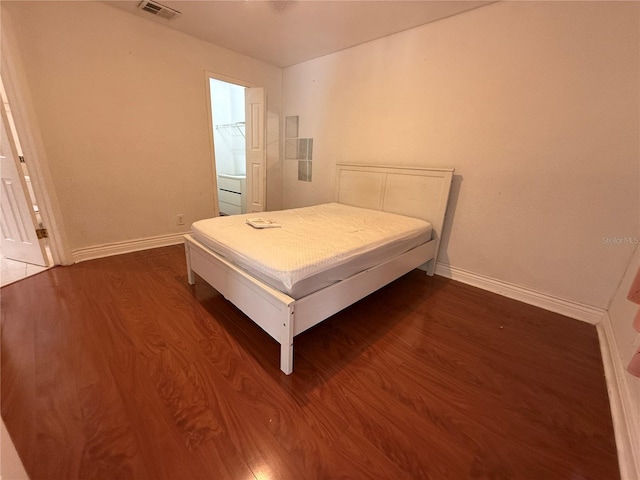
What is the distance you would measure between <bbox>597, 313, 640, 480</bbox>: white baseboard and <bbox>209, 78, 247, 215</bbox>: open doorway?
4479 millimetres

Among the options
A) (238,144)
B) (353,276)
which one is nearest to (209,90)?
(238,144)

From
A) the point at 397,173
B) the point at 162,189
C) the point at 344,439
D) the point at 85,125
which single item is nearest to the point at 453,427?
the point at 344,439

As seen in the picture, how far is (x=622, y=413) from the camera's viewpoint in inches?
47.4

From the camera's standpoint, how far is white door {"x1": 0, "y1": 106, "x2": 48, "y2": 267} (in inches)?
84.2

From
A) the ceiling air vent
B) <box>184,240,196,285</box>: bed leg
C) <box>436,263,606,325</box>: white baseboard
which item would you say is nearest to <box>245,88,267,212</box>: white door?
the ceiling air vent

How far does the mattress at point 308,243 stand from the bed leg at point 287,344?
0.13 m

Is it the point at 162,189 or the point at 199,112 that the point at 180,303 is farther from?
the point at 199,112

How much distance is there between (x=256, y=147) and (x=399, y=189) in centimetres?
217

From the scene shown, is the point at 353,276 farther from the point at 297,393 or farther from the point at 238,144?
the point at 238,144

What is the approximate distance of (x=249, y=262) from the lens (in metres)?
1.50

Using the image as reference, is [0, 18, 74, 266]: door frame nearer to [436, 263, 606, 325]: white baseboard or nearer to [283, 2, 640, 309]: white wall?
[283, 2, 640, 309]: white wall

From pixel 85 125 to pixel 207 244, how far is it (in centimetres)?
190

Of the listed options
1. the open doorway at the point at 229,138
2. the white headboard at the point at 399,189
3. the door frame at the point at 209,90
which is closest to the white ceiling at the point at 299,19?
the door frame at the point at 209,90

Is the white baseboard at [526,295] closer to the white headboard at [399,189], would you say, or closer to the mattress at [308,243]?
the white headboard at [399,189]
